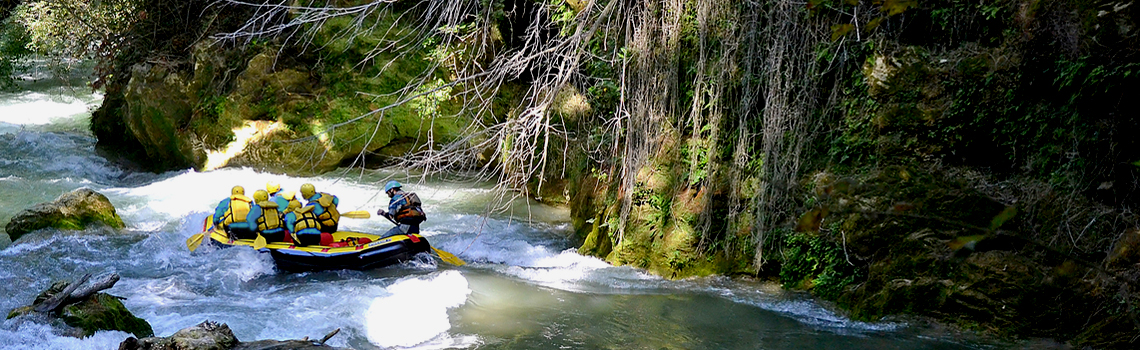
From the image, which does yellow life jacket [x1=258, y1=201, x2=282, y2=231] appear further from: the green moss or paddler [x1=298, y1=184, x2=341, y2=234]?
the green moss

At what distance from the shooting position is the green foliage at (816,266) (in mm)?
6859

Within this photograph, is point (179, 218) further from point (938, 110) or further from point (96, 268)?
point (938, 110)

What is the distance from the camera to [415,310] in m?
6.72

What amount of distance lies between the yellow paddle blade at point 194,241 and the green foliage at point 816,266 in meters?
5.36

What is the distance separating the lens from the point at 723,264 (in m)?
7.53

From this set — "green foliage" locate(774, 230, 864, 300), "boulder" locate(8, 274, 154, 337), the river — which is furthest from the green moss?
"green foliage" locate(774, 230, 864, 300)

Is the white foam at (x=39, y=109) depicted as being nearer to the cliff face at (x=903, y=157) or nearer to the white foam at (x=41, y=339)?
the white foam at (x=41, y=339)

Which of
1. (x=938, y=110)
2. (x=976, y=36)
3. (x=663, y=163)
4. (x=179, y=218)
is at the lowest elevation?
(x=179, y=218)

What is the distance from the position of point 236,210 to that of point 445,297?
2697 millimetres

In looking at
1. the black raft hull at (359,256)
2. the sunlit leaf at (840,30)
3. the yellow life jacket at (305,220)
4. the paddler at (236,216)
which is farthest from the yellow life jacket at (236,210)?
the sunlit leaf at (840,30)

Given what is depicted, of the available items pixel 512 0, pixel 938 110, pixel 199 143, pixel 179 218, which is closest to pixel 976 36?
pixel 938 110

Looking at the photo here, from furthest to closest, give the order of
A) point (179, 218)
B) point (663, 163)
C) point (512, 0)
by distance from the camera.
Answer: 1. point (512, 0)
2. point (179, 218)
3. point (663, 163)

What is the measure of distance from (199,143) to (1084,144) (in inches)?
439

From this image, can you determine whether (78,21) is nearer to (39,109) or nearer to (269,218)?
(39,109)
